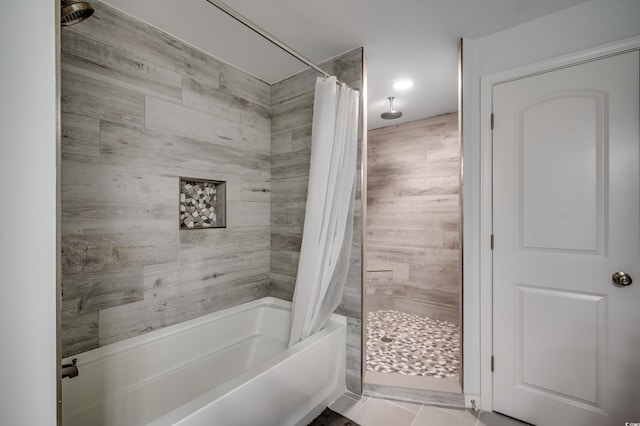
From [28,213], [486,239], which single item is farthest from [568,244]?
[28,213]

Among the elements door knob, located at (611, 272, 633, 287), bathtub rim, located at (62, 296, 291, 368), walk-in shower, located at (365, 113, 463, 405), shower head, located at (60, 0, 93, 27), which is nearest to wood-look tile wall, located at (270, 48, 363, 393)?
bathtub rim, located at (62, 296, 291, 368)

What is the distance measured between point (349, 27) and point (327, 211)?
1.20 meters

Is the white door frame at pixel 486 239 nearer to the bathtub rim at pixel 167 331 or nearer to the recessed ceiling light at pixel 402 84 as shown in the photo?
the recessed ceiling light at pixel 402 84

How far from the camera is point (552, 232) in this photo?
166 centimetres

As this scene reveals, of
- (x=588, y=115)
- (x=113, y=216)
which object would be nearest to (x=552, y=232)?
(x=588, y=115)

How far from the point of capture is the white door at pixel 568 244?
1475 millimetres

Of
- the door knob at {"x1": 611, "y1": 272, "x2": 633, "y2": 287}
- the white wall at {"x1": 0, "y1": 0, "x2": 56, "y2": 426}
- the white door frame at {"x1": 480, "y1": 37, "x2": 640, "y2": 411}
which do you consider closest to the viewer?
the white wall at {"x1": 0, "y1": 0, "x2": 56, "y2": 426}

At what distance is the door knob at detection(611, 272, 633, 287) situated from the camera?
146 cm

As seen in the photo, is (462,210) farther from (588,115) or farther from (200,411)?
(200,411)

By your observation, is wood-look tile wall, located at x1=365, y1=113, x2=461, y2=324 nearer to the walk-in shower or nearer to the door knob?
the walk-in shower

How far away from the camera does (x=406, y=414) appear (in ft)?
5.89

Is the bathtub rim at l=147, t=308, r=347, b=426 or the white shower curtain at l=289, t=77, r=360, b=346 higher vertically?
the white shower curtain at l=289, t=77, r=360, b=346

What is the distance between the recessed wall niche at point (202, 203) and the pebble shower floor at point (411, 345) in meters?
1.70

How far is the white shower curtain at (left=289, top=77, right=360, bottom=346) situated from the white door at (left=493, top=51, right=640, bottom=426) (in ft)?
3.14
